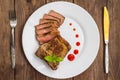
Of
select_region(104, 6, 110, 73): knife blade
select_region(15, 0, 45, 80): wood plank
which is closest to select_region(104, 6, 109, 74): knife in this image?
select_region(104, 6, 110, 73): knife blade

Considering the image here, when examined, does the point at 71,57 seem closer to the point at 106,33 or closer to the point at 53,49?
the point at 53,49

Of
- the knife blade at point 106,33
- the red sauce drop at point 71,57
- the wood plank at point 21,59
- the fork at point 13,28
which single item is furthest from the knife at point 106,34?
the fork at point 13,28

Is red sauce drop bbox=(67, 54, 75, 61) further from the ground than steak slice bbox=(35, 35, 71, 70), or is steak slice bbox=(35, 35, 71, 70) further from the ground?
steak slice bbox=(35, 35, 71, 70)

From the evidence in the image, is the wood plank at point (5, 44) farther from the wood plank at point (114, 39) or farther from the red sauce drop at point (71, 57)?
the wood plank at point (114, 39)

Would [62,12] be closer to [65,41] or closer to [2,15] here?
[65,41]

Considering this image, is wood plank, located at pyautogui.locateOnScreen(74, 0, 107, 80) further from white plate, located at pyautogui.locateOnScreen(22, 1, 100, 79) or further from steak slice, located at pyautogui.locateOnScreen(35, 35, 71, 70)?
steak slice, located at pyautogui.locateOnScreen(35, 35, 71, 70)

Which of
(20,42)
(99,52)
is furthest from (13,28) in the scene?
(99,52)
